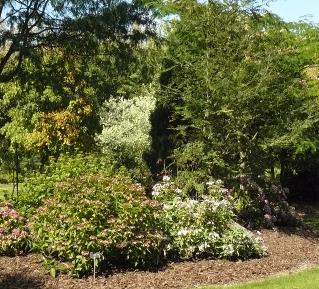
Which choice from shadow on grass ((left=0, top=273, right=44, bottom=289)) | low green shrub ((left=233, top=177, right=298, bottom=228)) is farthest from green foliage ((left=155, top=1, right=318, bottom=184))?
shadow on grass ((left=0, top=273, right=44, bottom=289))

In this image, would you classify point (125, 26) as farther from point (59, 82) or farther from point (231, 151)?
point (231, 151)

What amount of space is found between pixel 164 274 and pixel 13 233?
2362 mm

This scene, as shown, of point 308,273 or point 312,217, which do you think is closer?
point 308,273

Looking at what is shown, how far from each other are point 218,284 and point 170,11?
790cm

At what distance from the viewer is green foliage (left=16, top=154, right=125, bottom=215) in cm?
868

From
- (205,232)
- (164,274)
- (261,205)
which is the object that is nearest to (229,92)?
(261,205)

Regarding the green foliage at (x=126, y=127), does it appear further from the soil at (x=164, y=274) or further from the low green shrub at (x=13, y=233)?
the low green shrub at (x=13, y=233)

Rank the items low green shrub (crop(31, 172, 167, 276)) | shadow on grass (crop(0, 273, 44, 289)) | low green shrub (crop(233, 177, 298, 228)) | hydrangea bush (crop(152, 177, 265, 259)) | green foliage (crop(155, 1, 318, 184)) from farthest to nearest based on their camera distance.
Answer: low green shrub (crop(233, 177, 298, 228)), green foliage (crop(155, 1, 318, 184)), hydrangea bush (crop(152, 177, 265, 259)), low green shrub (crop(31, 172, 167, 276)), shadow on grass (crop(0, 273, 44, 289))

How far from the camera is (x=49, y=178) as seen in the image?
8805 mm

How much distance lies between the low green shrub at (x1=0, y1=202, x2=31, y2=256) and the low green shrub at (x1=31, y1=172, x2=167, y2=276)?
0.72 feet

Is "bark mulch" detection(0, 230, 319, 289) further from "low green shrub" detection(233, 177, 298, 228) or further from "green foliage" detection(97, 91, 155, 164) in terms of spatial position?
"green foliage" detection(97, 91, 155, 164)

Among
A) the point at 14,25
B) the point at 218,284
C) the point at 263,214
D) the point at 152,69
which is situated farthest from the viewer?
the point at 152,69

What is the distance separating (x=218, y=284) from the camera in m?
7.51

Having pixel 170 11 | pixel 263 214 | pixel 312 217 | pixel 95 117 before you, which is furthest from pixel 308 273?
pixel 95 117
